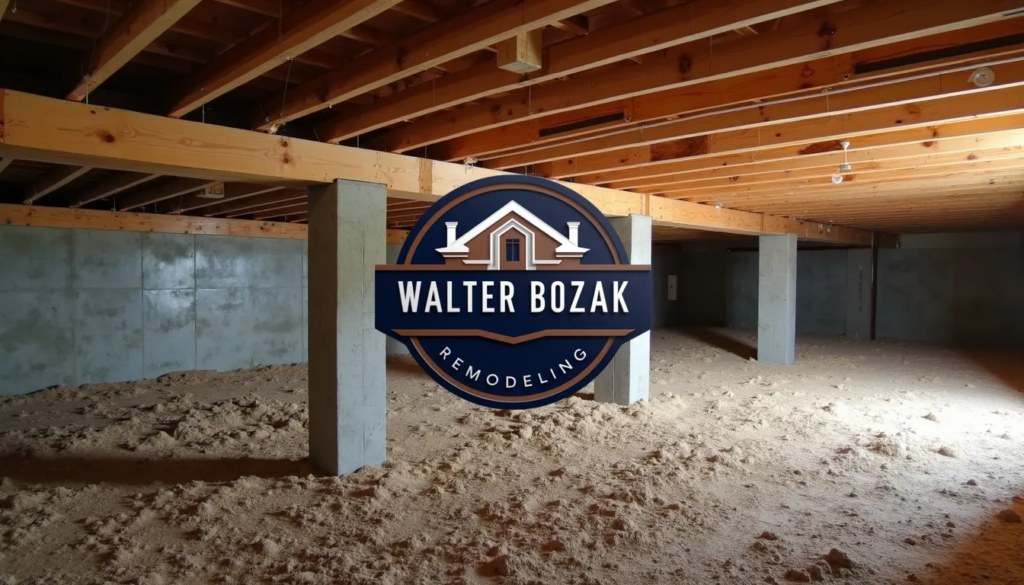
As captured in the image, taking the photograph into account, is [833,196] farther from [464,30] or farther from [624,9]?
[464,30]

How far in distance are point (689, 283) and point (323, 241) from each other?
12.6 metres

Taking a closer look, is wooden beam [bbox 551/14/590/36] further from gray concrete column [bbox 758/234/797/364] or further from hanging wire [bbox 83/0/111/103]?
gray concrete column [bbox 758/234/797/364]

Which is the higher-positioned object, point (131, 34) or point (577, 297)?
point (131, 34)

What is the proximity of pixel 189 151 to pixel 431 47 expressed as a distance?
163 cm

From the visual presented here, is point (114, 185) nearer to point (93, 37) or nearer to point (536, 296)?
point (93, 37)

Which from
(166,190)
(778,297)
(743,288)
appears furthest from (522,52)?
(743,288)

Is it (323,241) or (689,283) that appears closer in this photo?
(323,241)

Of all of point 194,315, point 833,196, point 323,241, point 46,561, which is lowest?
point 46,561

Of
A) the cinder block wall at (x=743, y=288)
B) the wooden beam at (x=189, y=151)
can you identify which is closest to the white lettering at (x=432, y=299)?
the wooden beam at (x=189, y=151)

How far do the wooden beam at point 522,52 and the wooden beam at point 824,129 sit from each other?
179cm

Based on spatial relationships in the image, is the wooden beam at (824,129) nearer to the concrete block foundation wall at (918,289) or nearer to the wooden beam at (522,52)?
the wooden beam at (522,52)

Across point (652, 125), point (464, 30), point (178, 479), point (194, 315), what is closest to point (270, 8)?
point (464, 30)

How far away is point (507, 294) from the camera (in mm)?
2535

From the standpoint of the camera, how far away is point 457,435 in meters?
4.91
